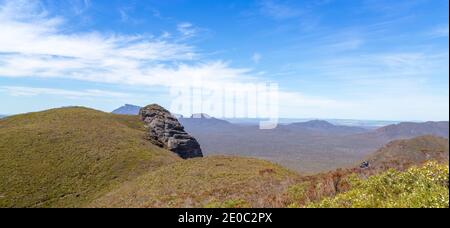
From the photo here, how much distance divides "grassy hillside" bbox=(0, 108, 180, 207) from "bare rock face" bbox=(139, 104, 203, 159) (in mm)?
9388

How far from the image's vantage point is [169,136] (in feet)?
355

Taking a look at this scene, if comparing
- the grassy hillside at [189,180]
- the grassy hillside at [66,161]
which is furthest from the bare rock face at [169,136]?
the grassy hillside at [189,180]

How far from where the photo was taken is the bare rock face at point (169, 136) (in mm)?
104619

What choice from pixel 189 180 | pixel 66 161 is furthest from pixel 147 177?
pixel 66 161

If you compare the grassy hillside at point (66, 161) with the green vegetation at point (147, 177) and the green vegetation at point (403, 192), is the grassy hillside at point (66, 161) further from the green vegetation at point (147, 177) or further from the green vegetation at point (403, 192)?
the green vegetation at point (403, 192)

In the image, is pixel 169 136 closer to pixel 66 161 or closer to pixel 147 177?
pixel 66 161

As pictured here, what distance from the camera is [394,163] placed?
25047 mm

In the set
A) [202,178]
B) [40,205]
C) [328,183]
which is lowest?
[40,205]

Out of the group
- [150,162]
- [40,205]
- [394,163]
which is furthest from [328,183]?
[150,162]

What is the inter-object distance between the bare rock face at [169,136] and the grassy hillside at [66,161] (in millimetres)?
9388
